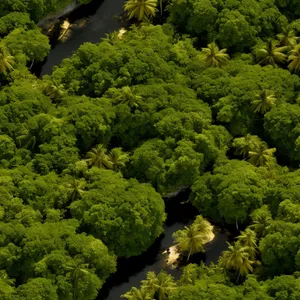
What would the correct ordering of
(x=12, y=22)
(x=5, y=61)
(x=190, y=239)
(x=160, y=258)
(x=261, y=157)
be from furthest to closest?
1. (x=12, y=22)
2. (x=5, y=61)
3. (x=261, y=157)
4. (x=160, y=258)
5. (x=190, y=239)

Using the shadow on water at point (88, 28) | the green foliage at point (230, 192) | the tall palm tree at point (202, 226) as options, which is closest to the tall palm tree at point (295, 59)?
the green foliage at point (230, 192)

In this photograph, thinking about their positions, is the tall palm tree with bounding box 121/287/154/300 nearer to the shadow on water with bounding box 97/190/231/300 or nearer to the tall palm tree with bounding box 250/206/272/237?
the shadow on water with bounding box 97/190/231/300

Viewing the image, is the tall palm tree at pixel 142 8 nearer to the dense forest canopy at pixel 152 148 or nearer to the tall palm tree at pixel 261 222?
the dense forest canopy at pixel 152 148

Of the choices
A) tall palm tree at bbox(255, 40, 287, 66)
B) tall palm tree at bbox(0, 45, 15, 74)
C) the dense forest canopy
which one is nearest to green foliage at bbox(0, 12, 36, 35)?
the dense forest canopy

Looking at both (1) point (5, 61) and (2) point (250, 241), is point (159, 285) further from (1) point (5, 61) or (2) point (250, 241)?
(1) point (5, 61)

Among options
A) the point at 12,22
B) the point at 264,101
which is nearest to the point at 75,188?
the point at 264,101

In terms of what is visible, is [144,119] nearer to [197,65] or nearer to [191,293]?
[197,65]
